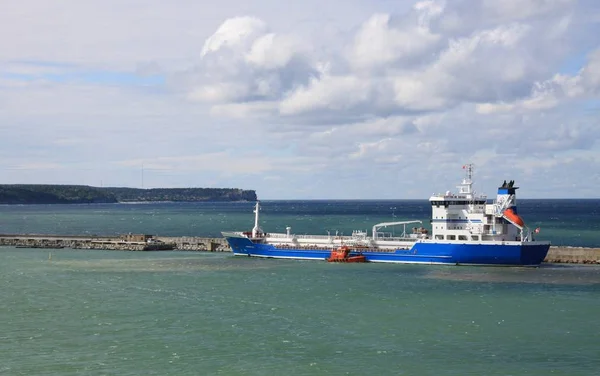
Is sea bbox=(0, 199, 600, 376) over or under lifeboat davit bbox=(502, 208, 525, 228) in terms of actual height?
under

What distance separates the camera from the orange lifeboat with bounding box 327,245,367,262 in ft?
271

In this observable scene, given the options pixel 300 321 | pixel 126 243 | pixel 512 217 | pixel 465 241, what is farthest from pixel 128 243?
pixel 300 321

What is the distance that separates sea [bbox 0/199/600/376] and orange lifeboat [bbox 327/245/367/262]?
5819 millimetres

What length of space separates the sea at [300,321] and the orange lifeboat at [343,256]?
5819mm

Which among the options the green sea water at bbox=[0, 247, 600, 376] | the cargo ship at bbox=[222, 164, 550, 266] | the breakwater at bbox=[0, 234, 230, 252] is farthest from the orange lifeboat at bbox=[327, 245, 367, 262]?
the breakwater at bbox=[0, 234, 230, 252]

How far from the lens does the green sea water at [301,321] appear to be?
124ft

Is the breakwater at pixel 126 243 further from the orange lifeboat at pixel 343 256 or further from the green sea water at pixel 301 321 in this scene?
the green sea water at pixel 301 321

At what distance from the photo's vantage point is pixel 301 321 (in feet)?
157

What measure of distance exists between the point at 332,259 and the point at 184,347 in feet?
143

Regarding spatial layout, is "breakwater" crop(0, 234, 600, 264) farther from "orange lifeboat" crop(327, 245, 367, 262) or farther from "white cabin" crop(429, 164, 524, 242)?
"white cabin" crop(429, 164, 524, 242)

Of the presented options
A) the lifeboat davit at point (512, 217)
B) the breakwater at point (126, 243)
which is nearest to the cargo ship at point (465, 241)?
the lifeboat davit at point (512, 217)

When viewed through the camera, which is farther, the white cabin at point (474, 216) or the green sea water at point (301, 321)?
the white cabin at point (474, 216)

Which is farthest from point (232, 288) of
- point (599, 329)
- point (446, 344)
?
point (599, 329)

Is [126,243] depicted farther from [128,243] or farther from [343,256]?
[343,256]
